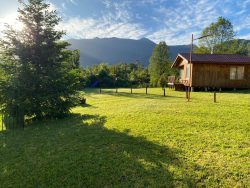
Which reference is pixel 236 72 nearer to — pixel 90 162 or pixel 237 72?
pixel 237 72

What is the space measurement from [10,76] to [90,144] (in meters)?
6.27

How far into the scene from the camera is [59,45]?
1294 centimetres

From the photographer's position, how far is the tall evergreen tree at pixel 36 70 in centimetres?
1155

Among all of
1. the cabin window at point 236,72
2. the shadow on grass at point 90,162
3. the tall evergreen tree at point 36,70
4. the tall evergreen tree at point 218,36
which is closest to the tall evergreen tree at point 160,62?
the tall evergreen tree at point 218,36

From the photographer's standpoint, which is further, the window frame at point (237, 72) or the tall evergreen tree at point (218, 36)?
the tall evergreen tree at point (218, 36)

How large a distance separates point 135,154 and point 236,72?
20770 millimetres

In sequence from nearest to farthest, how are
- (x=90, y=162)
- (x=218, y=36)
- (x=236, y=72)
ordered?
1. (x=90, y=162)
2. (x=236, y=72)
3. (x=218, y=36)

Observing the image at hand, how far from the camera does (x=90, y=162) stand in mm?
6328

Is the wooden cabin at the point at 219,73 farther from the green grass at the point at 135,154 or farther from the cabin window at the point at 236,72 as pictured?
the green grass at the point at 135,154

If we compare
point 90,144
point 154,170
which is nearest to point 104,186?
point 154,170

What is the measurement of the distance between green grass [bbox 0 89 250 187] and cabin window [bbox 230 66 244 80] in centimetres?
1513

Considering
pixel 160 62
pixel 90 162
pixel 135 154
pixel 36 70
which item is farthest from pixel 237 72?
pixel 160 62

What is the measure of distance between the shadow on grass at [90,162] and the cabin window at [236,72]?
18.8 m

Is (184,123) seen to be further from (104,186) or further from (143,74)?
(143,74)
